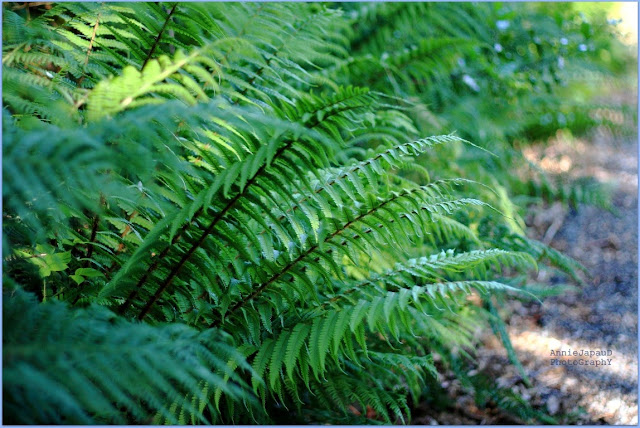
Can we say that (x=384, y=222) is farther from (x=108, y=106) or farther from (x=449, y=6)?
(x=449, y=6)

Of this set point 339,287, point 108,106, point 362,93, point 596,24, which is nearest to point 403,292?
point 339,287

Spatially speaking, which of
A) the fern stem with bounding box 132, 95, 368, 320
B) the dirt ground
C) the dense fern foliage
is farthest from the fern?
the dirt ground

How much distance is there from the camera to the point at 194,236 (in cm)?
104

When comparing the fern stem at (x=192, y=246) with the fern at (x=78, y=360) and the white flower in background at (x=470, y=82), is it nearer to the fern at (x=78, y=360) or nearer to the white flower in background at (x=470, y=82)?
the fern at (x=78, y=360)

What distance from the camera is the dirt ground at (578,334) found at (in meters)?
1.51

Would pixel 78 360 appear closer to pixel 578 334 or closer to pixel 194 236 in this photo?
pixel 194 236

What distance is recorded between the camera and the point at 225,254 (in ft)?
3.55

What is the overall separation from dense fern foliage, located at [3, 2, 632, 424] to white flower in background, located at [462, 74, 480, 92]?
103cm

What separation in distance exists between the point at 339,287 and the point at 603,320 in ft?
4.03

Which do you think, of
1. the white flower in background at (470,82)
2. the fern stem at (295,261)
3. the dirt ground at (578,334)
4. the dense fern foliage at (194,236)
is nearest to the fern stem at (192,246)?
the dense fern foliage at (194,236)

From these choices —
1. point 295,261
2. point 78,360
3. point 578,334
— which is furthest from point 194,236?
point 578,334

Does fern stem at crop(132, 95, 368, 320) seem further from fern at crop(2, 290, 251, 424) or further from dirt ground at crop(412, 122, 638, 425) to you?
dirt ground at crop(412, 122, 638, 425)

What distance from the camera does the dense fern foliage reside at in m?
0.74

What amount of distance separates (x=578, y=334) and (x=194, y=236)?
148cm
